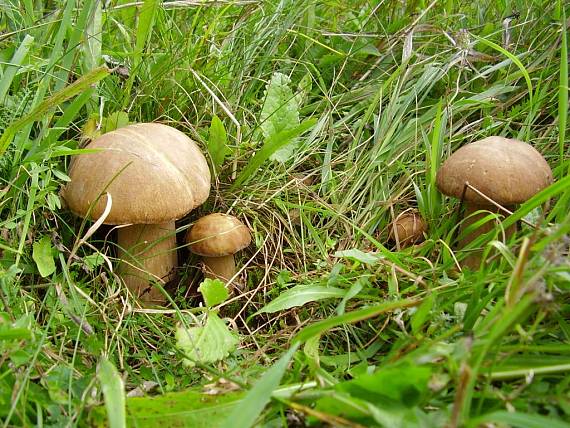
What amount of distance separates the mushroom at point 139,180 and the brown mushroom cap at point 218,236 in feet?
0.32

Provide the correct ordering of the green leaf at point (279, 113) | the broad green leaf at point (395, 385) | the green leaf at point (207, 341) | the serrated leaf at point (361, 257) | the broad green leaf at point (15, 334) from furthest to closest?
the green leaf at point (279, 113) < the serrated leaf at point (361, 257) < the green leaf at point (207, 341) < the broad green leaf at point (15, 334) < the broad green leaf at point (395, 385)

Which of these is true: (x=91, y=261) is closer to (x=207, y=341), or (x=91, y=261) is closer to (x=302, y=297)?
(x=207, y=341)

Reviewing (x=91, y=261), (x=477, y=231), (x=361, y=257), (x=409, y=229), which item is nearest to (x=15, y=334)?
(x=91, y=261)

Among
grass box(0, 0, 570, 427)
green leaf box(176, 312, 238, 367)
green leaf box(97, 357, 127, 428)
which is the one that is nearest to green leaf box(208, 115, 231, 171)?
grass box(0, 0, 570, 427)

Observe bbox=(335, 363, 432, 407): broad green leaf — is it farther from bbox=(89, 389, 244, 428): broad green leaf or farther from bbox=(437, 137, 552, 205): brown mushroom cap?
bbox=(437, 137, 552, 205): brown mushroom cap

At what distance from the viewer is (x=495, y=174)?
6.43ft

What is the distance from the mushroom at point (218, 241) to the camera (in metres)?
2.10

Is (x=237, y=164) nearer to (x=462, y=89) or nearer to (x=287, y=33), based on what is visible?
(x=287, y=33)

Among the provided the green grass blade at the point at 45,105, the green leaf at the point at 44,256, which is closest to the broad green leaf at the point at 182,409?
the green leaf at the point at 44,256

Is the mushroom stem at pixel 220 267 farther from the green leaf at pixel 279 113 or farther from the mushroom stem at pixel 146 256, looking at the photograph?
the green leaf at pixel 279 113

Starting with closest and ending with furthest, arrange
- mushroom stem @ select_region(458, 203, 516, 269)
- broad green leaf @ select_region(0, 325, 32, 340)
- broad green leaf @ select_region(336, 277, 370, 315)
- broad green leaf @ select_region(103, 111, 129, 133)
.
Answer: broad green leaf @ select_region(0, 325, 32, 340), broad green leaf @ select_region(336, 277, 370, 315), mushroom stem @ select_region(458, 203, 516, 269), broad green leaf @ select_region(103, 111, 129, 133)

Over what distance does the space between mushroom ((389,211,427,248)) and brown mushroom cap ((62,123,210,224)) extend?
0.81 meters

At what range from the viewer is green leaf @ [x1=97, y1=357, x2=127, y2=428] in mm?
1212

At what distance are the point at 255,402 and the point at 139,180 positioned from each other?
0.95m
